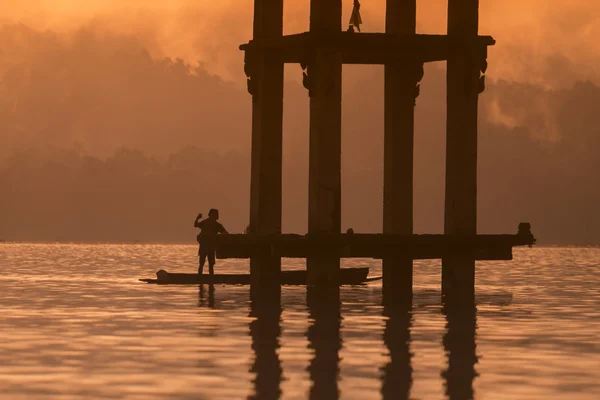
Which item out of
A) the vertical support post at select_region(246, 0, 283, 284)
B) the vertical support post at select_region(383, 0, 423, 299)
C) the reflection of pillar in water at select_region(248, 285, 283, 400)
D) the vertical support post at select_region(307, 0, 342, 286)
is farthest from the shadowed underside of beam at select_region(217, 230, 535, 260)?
the vertical support post at select_region(383, 0, 423, 299)

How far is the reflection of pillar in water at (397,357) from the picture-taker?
52.1 ft

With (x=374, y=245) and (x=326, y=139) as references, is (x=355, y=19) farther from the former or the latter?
(x=374, y=245)

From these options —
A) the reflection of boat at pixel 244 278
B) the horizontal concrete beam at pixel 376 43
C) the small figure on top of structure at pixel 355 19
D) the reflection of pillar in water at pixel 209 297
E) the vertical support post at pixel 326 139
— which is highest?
the small figure on top of structure at pixel 355 19

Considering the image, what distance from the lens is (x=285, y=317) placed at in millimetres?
27859

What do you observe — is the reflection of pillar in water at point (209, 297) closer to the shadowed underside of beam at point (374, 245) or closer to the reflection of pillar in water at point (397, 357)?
the shadowed underside of beam at point (374, 245)

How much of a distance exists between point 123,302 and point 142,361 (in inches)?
601

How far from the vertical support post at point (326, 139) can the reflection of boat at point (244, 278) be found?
7388mm

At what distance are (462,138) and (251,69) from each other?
6060 millimetres

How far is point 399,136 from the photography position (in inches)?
1474

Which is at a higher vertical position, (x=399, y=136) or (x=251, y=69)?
(x=251, y=69)

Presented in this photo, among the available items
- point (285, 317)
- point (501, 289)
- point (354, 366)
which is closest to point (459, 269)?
point (285, 317)

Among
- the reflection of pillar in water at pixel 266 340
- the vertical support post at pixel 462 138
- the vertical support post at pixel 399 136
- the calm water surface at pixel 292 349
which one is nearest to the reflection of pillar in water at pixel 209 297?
the calm water surface at pixel 292 349

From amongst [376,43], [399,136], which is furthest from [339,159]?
[399,136]

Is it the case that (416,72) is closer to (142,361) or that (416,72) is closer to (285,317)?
(285,317)
